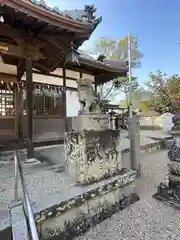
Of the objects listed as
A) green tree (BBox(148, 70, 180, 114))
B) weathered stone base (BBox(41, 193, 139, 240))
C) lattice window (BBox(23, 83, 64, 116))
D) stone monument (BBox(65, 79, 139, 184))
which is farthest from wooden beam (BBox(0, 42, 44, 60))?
green tree (BBox(148, 70, 180, 114))

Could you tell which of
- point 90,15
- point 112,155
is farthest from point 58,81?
point 112,155

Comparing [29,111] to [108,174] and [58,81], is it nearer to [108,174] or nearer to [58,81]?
[108,174]

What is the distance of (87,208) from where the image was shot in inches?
105

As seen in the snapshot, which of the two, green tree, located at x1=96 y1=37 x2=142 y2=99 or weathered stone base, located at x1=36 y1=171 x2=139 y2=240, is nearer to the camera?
weathered stone base, located at x1=36 y1=171 x2=139 y2=240

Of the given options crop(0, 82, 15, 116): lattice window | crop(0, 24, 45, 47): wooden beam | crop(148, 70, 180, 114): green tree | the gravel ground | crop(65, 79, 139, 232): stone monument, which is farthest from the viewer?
crop(148, 70, 180, 114): green tree

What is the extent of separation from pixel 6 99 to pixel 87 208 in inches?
218

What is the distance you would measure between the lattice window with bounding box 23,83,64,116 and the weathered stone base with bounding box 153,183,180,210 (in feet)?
16.4

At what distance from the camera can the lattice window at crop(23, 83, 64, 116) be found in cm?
721

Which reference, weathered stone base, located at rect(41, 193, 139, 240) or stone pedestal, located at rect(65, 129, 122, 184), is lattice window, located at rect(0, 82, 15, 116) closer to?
stone pedestal, located at rect(65, 129, 122, 184)

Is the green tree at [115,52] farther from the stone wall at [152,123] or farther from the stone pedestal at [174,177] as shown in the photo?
the stone pedestal at [174,177]

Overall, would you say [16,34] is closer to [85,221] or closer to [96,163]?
[96,163]

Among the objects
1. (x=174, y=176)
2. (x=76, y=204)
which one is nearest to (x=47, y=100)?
(x=174, y=176)

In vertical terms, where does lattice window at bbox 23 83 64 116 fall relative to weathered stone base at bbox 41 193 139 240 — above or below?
above

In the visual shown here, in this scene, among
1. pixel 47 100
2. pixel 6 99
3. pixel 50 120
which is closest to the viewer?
pixel 6 99
